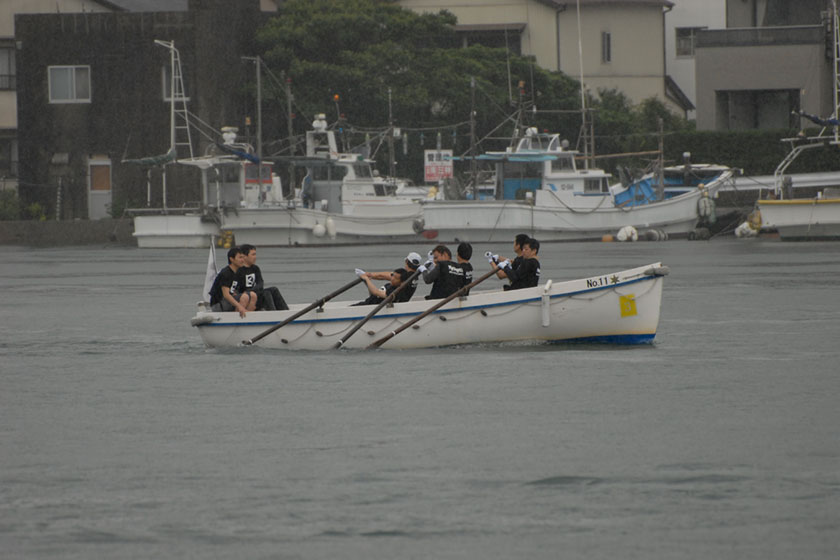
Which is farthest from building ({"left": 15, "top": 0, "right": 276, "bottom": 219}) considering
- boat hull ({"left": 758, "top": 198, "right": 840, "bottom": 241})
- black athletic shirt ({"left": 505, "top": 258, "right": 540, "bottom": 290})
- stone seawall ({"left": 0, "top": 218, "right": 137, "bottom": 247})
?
black athletic shirt ({"left": 505, "top": 258, "right": 540, "bottom": 290})

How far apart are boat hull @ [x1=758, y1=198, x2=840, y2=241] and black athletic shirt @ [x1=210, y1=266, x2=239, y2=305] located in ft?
95.7

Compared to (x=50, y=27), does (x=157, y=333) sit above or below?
below

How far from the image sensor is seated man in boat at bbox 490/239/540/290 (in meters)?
19.4

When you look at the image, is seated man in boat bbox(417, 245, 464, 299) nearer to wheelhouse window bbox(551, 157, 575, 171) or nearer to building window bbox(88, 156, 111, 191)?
wheelhouse window bbox(551, 157, 575, 171)

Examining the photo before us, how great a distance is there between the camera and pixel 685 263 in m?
39.8

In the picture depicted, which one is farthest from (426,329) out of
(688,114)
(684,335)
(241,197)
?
(688,114)

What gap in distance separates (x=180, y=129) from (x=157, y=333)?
3382 centimetres

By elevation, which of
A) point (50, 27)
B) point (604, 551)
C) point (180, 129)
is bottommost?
point (604, 551)

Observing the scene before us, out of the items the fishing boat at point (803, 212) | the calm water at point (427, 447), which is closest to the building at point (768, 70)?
the fishing boat at point (803, 212)

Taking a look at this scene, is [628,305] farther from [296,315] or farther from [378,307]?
Answer: [296,315]

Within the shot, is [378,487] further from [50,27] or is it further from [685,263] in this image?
[50,27]

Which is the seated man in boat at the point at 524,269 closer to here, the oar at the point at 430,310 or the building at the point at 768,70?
the oar at the point at 430,310

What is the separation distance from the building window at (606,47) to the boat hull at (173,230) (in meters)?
24.0

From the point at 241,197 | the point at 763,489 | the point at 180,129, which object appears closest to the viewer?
the point at 763,489
